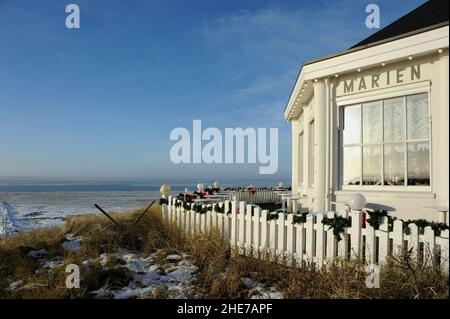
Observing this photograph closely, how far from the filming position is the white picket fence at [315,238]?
413 cm

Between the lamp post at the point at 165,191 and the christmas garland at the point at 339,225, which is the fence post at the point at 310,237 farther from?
the lamp post at the point at 165,191

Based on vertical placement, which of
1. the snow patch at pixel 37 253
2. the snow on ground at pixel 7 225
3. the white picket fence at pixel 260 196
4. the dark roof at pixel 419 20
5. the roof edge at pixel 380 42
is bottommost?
the snow on ground at pixel 7 225

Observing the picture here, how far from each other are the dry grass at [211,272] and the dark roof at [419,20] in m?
4.34

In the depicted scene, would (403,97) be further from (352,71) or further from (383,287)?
(383,287)

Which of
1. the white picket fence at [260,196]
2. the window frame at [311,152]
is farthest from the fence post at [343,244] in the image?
the white picket fence at [260,196]

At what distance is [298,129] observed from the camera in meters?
11.7

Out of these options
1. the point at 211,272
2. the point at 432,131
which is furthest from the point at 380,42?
the point at 211,272

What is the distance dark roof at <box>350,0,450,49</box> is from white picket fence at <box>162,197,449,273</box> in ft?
12.2

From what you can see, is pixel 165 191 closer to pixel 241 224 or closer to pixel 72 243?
pixel 72 243

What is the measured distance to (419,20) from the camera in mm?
6754

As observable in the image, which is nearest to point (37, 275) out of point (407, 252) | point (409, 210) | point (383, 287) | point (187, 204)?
point (187, 204)

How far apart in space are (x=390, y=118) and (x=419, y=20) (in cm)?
235

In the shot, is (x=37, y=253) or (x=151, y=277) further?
(x=37, y=253)
